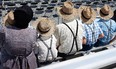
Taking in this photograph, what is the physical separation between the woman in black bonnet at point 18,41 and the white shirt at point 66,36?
1.94ft

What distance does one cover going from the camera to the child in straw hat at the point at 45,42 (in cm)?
332

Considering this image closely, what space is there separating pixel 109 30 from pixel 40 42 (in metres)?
1.18

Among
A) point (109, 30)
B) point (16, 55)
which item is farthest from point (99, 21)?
point (16, 55)

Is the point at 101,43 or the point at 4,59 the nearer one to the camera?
the point at 4,59

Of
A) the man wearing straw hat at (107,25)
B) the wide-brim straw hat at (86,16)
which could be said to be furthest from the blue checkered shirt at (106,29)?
the wide-brim straw hat at (86,16)

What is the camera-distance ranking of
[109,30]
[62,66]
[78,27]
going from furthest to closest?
[109,30] < [78,27] < [62,66]

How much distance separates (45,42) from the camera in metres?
3.34

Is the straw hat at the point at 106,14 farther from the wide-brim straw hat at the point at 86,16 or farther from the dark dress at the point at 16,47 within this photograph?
the dark dress at the point at 16,47

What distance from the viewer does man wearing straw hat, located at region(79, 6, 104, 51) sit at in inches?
151

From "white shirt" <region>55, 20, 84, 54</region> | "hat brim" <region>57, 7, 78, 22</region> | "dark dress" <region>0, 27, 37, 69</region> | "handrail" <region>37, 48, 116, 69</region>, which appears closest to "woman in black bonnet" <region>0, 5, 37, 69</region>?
"dark dress" <region>0, 27, 37, 69</region>

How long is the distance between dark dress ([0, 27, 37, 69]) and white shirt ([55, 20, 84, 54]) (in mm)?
592

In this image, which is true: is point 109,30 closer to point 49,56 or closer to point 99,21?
point 99,21

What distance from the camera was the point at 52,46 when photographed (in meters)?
3.39

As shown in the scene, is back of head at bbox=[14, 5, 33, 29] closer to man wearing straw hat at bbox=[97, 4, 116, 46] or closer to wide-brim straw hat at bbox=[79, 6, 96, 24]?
wide-brim straw hat at bbox=[79, 6, 96, 24]
